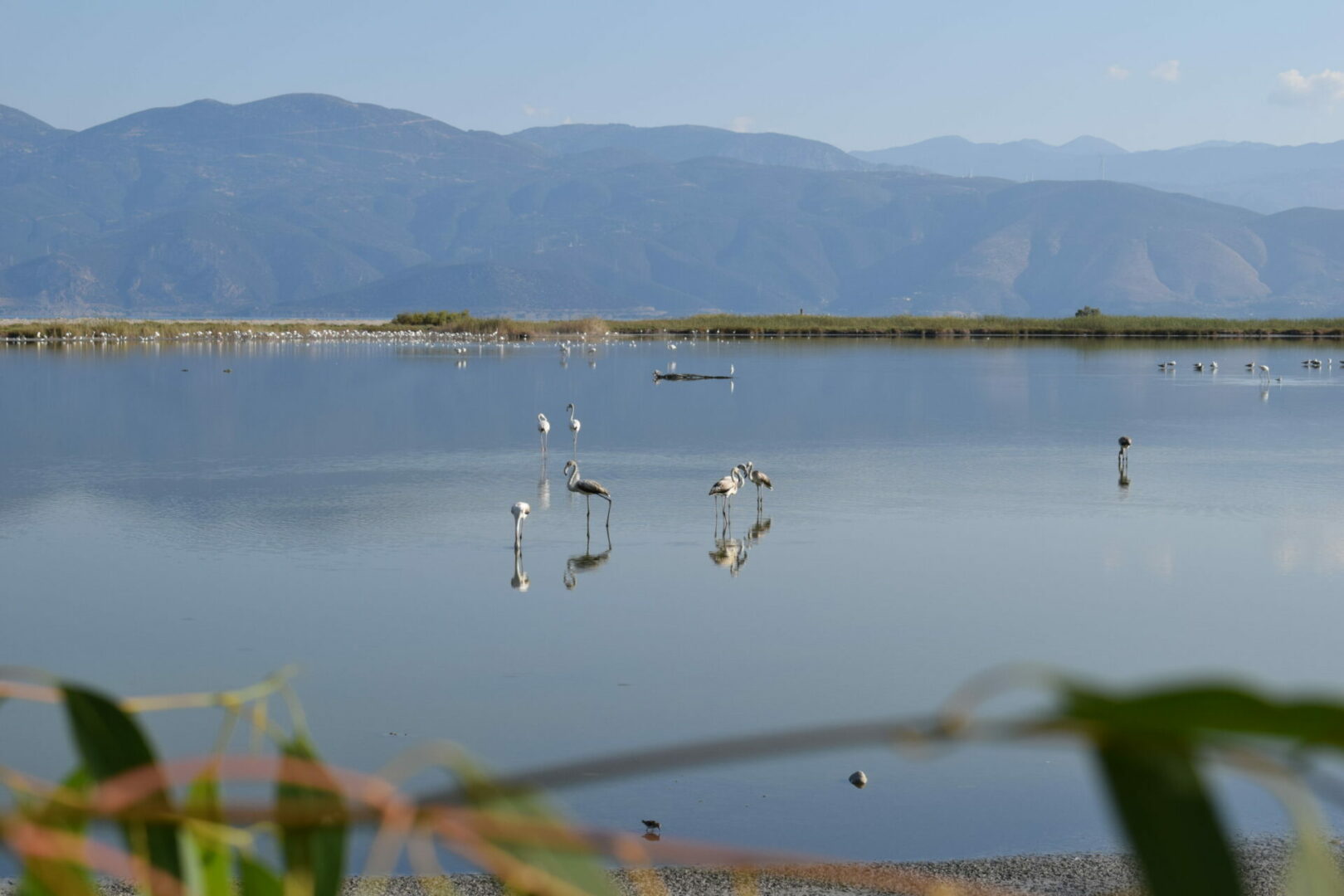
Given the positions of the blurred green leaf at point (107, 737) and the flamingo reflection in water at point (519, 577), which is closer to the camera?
the blurred green leaf at point (107, 737)

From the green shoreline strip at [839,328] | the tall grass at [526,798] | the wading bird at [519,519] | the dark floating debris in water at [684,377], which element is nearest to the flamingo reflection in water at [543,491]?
the wading bird at [519,519]

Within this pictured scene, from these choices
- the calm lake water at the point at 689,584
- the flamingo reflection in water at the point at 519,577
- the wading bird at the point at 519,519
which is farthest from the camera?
the wading bird at the point at 519,519

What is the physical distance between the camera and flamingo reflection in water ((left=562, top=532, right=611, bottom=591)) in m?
12.8

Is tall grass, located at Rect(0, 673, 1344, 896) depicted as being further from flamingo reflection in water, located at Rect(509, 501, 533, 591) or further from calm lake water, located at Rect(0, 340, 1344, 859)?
flamingo reflection in water, located at Rect(509, 501, 533, 591)

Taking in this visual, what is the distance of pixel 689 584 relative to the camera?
12.4 meters

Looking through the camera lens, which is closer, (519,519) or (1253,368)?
(519,519)

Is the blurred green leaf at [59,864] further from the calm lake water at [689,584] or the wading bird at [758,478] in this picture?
the wading bird at [758,478]

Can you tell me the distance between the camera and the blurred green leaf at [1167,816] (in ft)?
1.40

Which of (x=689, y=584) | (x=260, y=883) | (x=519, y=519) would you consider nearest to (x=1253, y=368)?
(x=519, y=519)

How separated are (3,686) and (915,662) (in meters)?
9.43

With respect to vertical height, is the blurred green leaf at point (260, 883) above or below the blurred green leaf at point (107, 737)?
below

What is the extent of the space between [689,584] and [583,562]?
1.46 m

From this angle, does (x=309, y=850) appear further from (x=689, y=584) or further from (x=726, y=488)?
(x=726, y=488)

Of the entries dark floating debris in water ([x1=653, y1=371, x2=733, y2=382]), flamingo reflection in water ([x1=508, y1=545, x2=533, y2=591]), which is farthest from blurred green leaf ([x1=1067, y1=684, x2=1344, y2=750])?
dark floating debris in water ([x1=653, y1=371, x2=733, y2=382])
